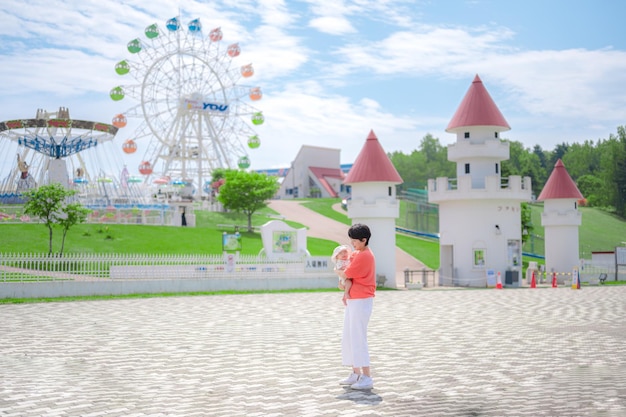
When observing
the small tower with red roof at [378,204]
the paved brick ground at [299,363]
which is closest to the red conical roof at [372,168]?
the small tower with red roof at [378,204]

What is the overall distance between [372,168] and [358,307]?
21386 mm

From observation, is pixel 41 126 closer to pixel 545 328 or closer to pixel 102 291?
pixel 102 291

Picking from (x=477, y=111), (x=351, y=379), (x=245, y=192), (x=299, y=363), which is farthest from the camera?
(x=245, y=192)

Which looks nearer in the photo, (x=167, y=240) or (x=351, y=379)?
(x=351, y=379)

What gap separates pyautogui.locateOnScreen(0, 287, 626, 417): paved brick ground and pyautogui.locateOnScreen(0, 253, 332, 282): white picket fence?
4.79 metres

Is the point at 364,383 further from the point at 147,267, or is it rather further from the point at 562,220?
the point at 562,220

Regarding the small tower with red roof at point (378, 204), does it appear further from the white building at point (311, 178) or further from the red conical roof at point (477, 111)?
the white building at point (311, 178)

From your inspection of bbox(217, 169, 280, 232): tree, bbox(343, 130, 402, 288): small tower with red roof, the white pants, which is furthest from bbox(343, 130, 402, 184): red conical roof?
the white pants

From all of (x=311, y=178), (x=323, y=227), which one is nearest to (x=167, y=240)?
(x=323, y=227)

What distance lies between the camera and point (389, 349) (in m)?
10.8

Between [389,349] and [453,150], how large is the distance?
72.5 feet

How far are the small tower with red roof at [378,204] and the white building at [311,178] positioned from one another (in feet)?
174

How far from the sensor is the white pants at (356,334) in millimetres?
7852

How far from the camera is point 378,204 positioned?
2877cm
